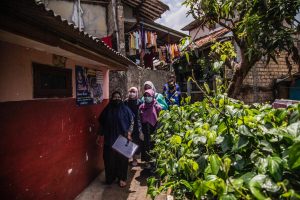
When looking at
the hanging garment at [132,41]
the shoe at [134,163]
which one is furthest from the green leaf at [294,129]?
the hanging garment at [132,41]

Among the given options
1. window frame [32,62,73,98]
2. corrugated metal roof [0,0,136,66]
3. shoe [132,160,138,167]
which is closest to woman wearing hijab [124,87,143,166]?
shoe [132,160,138,167]

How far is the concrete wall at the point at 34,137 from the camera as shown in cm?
318

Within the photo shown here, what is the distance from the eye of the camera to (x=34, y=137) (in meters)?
3.70

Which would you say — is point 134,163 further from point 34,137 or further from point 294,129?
point 294,129

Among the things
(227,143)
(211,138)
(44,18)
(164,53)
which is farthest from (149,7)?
(227,143)

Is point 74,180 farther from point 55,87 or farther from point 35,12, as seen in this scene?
point 35,12

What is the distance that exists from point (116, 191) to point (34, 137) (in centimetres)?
253

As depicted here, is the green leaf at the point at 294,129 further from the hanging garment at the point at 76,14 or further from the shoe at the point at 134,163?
the hanging garment at the point at 76,14

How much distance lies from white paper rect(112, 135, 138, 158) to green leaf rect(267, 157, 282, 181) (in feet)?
14.2

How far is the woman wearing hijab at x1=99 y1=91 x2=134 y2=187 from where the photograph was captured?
5898 millimetres

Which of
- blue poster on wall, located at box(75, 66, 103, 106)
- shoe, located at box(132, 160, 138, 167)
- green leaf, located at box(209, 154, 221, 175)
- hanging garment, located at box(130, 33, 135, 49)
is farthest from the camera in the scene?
hanging garment, located at box(130, 33, 135, 49)

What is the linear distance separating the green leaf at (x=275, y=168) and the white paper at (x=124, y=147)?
4.32 metres

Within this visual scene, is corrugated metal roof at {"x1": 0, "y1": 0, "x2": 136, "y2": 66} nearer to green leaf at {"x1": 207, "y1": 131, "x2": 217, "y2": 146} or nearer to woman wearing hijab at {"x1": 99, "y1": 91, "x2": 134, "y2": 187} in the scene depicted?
green leaf at {"x1": 207, "y1": 131, "x2": 217, "y2": 146}

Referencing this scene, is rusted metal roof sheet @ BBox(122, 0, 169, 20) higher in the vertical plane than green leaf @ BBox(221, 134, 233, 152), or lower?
higher
